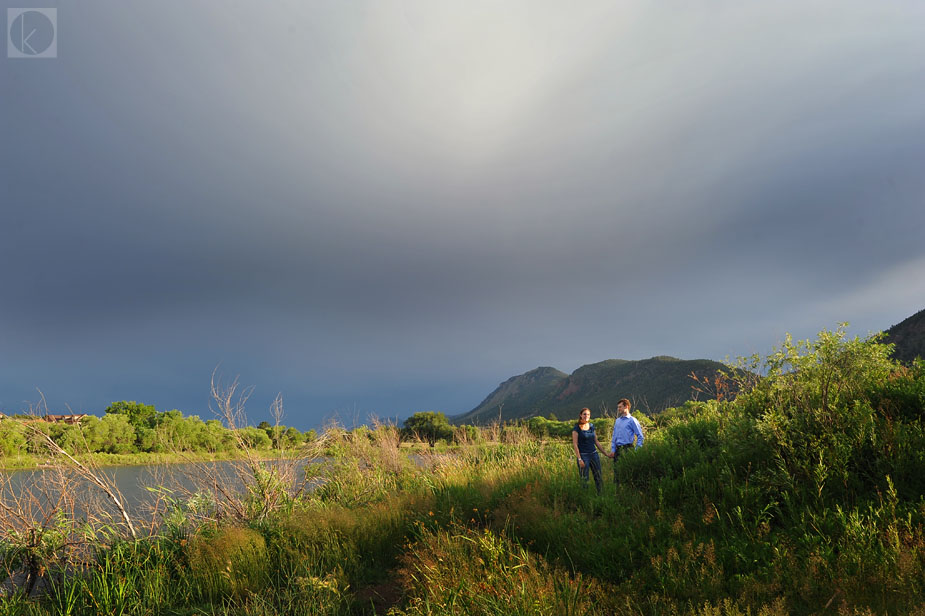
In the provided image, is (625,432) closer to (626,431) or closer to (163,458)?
(626,431)

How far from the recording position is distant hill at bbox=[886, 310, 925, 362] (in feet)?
193

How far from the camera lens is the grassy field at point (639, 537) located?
15.0 ft

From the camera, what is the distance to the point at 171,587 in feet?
26.0

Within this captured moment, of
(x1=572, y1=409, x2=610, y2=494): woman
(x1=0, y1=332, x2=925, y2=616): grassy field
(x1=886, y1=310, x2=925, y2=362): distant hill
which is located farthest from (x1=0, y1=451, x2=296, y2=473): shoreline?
(x1=886, y1=310, x2=925, y2=362): distant hill

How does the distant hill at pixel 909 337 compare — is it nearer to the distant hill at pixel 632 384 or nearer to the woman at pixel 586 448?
the distant hill at pixel 632 384

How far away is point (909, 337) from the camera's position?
68.7 meters

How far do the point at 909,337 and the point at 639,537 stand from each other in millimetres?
91652

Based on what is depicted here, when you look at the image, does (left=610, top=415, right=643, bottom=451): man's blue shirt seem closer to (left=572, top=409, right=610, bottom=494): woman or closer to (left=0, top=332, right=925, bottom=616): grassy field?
(left=0, top=332, right=925, bottom=616): grassy field

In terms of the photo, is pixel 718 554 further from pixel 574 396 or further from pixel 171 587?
pixel 574 396

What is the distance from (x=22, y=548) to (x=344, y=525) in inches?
250

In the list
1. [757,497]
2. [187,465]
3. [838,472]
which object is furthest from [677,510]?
[187,465]

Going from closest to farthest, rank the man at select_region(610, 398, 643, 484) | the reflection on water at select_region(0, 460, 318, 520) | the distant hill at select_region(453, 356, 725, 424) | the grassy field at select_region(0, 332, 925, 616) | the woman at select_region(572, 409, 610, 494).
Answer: the grassy field at select_region(0, 332, 925, 616)
the reflection on water at select_region(0, 460, 318, 520)
the woman at select_region(572, 409, 610, 494)
the man at select_region(610, 398, 643, 484)
the distant hill at select_region(453, 356, 725, 424)

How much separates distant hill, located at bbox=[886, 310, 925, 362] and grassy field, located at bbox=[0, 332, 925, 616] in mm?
68736

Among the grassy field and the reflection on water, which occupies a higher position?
the reflection on water
